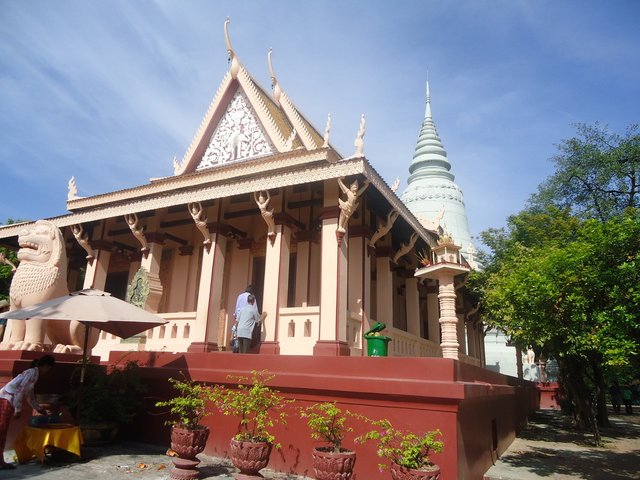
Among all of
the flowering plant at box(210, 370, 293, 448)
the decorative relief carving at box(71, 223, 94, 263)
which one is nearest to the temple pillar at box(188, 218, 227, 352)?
the flowering plant at box(210, 370, 293, 448)

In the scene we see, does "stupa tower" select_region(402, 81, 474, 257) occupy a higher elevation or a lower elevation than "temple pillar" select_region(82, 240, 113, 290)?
higher

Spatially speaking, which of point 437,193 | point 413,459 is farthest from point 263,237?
point 437,193

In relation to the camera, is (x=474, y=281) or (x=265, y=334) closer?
(x=265, y=334)

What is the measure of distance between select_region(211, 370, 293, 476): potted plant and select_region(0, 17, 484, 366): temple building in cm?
171

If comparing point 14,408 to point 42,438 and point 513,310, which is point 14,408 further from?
point 513,310

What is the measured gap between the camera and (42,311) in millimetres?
6281

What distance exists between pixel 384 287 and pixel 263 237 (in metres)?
3.39

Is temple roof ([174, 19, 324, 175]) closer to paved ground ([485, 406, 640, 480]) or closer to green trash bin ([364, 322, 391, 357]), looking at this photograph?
green trash bin ([364, 322, 391, 357])

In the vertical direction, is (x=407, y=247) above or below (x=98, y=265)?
above

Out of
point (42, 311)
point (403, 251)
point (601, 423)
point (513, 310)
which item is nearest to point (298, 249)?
point (403, 251)

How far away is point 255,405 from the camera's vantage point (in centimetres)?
556

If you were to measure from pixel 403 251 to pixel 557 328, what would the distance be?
15.6 ft

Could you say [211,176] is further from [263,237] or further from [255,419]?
[255,419]

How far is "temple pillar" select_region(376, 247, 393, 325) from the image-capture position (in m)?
10.8
